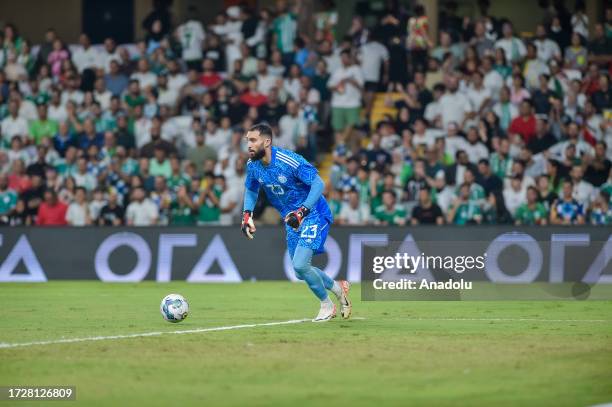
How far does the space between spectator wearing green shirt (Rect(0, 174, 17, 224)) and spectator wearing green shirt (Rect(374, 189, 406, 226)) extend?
784 cm

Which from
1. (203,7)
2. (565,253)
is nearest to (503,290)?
(565,253)

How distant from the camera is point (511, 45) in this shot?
26859mm

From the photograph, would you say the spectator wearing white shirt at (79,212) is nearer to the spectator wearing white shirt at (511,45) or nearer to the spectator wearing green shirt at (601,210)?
the spectator wearing white shirt at (511,45)

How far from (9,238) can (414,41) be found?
9.90 m

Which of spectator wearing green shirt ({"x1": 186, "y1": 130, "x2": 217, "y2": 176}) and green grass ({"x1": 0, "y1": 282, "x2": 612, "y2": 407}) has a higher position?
spectator wearing green shirt ({"x1": 186, "y1": 130, "x2": 217, "y2": 176})

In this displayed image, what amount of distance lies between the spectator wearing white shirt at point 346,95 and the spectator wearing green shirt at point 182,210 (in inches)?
147

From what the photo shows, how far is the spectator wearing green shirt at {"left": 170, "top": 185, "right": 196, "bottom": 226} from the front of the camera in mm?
25234

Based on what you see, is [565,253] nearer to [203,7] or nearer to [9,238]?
[9,238]

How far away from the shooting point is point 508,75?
2622cm

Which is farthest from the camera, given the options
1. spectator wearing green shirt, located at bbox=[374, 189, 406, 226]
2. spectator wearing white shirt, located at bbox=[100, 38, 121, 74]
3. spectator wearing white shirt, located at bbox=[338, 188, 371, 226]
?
spectator wearing white shirt, located at bbox=[100, 38, 121, 74]

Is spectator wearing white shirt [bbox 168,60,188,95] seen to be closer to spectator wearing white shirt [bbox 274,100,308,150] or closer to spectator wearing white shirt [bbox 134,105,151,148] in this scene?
spectator wearing white shirt [bbox 134,105,151,148]

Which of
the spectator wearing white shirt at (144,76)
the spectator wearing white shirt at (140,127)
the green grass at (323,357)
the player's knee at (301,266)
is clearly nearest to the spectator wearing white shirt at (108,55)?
the spectator wearing white shirt at (144,76)

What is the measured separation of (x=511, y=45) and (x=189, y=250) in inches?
335

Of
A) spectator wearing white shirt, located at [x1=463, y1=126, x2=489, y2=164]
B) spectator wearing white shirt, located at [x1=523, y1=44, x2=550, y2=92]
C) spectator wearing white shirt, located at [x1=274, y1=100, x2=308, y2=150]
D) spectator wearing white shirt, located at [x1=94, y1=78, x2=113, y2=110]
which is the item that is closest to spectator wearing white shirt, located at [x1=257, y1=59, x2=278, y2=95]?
spectator wearing white shirt, located at [x1=274, y1=100, x2=308, y2=150]
